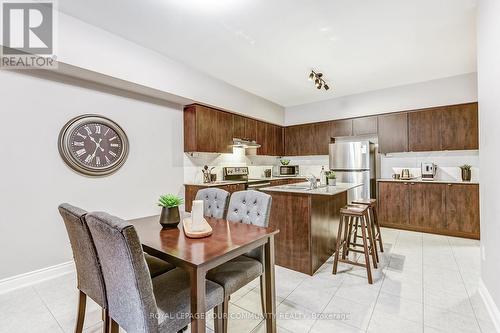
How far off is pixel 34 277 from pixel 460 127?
249 inches

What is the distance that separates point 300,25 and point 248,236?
2296 millimetres

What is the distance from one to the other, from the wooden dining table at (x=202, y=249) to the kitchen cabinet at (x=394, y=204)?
145 inches

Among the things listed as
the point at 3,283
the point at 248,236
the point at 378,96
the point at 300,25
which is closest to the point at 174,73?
the point at 300,25

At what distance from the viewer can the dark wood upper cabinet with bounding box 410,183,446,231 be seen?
12.9 feet

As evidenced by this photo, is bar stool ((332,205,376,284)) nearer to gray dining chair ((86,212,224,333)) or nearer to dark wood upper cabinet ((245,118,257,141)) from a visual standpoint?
gray dining chair ((86,212,224,333))

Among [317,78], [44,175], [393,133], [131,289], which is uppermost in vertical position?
[317,78]

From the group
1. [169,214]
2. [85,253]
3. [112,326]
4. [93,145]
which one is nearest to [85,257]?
[85,253]

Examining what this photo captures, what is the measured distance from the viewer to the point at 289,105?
5.92 metres

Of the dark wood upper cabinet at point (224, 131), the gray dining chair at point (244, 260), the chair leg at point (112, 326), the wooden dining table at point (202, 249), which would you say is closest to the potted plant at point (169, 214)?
the wooden dining table at point (202, 249)

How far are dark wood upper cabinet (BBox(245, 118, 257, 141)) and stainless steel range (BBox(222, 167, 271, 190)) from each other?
71 centimetres

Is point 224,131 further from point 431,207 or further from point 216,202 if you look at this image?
point 431,207

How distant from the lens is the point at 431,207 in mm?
4027

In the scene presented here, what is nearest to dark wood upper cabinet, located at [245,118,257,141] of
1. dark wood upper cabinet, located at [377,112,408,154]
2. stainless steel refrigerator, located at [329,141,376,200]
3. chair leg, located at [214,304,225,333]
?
stainless steel refrigerator, located at [329,141,376,200]

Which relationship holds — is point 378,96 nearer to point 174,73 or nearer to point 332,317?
point 174,73
